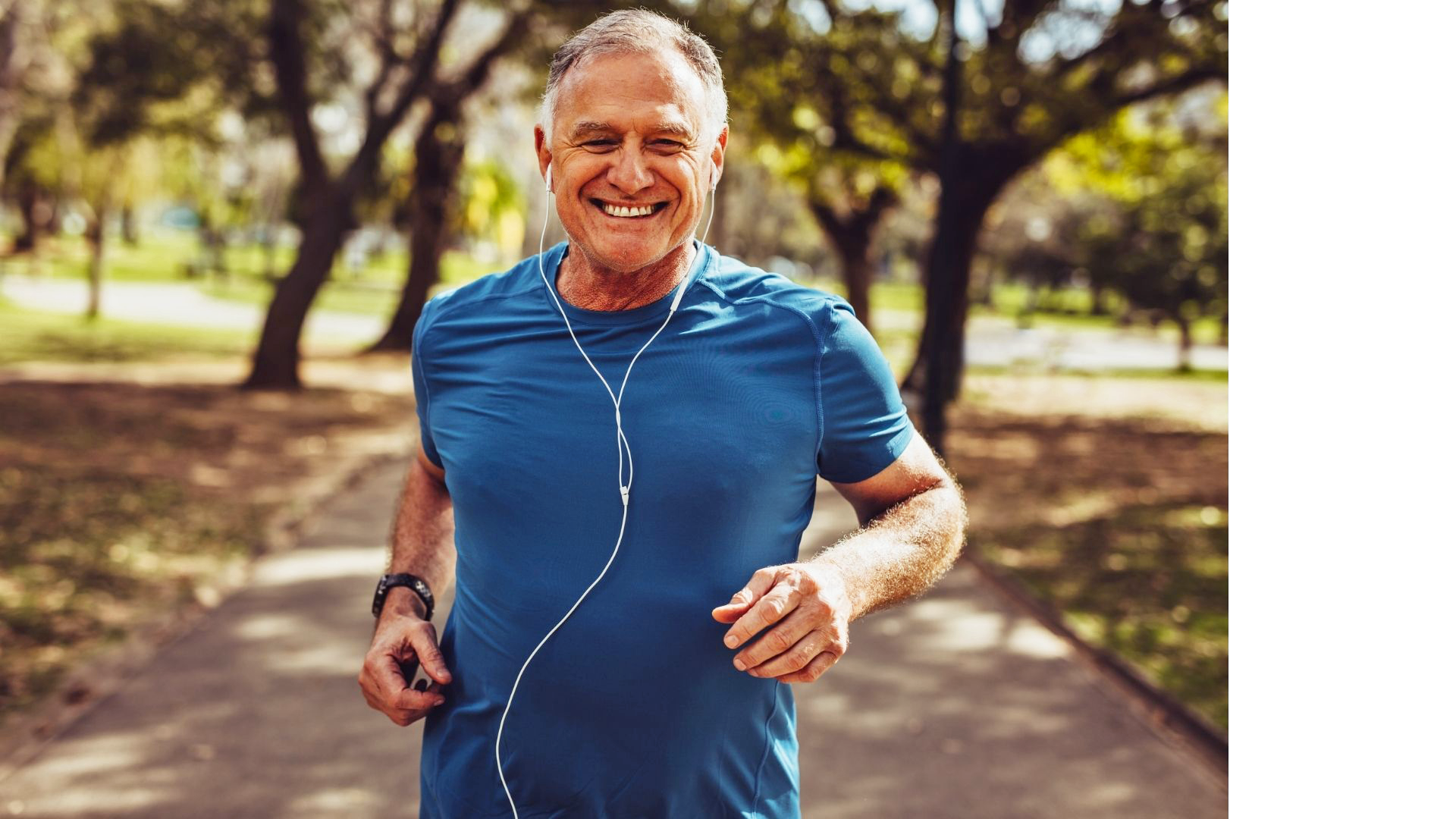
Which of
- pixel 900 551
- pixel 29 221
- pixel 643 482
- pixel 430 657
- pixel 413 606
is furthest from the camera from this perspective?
pixel 29 221

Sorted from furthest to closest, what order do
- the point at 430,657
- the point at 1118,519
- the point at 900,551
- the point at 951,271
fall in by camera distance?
1. the point at 951,271
2. the point at 1118,519
3. the point at 430,657
4. the point at 900,551

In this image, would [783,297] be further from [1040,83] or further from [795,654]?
[1040,83]

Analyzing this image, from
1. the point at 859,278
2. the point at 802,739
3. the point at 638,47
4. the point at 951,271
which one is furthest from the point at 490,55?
the point at 638,47

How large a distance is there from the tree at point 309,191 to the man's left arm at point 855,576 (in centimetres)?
1596

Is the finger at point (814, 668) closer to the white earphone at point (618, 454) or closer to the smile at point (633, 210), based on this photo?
the white earphone at point (618, 454)

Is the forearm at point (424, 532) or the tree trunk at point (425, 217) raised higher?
the tree trunk at point (425, 217)

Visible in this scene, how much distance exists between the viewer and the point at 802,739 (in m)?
5.43

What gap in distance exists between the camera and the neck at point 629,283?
2.16 meters

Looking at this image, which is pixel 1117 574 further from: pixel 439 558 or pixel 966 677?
pixel 439 558

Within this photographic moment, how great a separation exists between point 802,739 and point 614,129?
3.91 m

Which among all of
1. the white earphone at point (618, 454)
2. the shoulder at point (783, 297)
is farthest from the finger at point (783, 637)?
the shoulder at point (783, 297)

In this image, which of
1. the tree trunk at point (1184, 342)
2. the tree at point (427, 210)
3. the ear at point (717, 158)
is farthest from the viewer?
the tree trunk at point (1184, 342)

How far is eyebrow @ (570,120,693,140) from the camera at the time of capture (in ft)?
6.77

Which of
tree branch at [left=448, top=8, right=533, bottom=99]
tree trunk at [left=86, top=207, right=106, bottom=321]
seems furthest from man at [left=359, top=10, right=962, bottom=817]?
tree trunk at [left=86, top=207, right=106, bottom=321]
